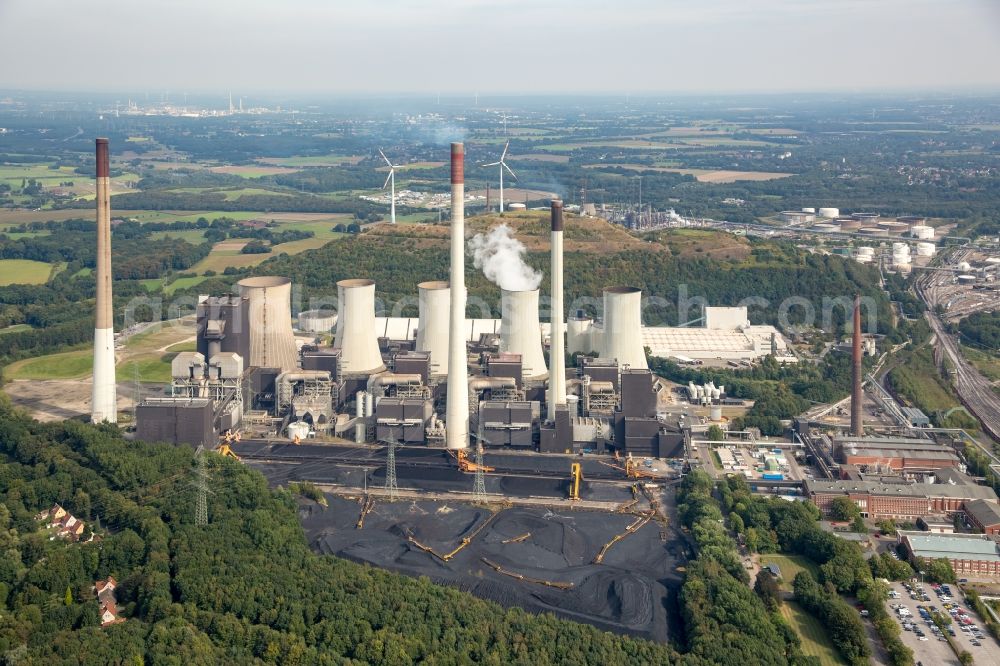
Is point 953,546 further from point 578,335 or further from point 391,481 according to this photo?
point 578,335

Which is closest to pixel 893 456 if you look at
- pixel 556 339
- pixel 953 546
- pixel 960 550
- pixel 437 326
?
pixel 953 546

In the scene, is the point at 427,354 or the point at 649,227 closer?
the point at 427,354

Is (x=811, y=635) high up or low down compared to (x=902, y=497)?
down

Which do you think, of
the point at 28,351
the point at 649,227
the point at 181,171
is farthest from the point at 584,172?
the point at 28,351

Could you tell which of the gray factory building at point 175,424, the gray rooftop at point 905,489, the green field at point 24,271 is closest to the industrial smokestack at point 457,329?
the gray factory building at point 175,424

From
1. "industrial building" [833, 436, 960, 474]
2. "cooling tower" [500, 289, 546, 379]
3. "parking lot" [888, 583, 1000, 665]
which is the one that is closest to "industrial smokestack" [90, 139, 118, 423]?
"cooling tower" [500, 289, 546, 379]

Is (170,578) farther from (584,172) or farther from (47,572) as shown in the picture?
(584,172)

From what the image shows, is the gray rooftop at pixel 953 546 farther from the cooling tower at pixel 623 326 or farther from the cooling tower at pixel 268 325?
the cooling tower at pixel 268 325
